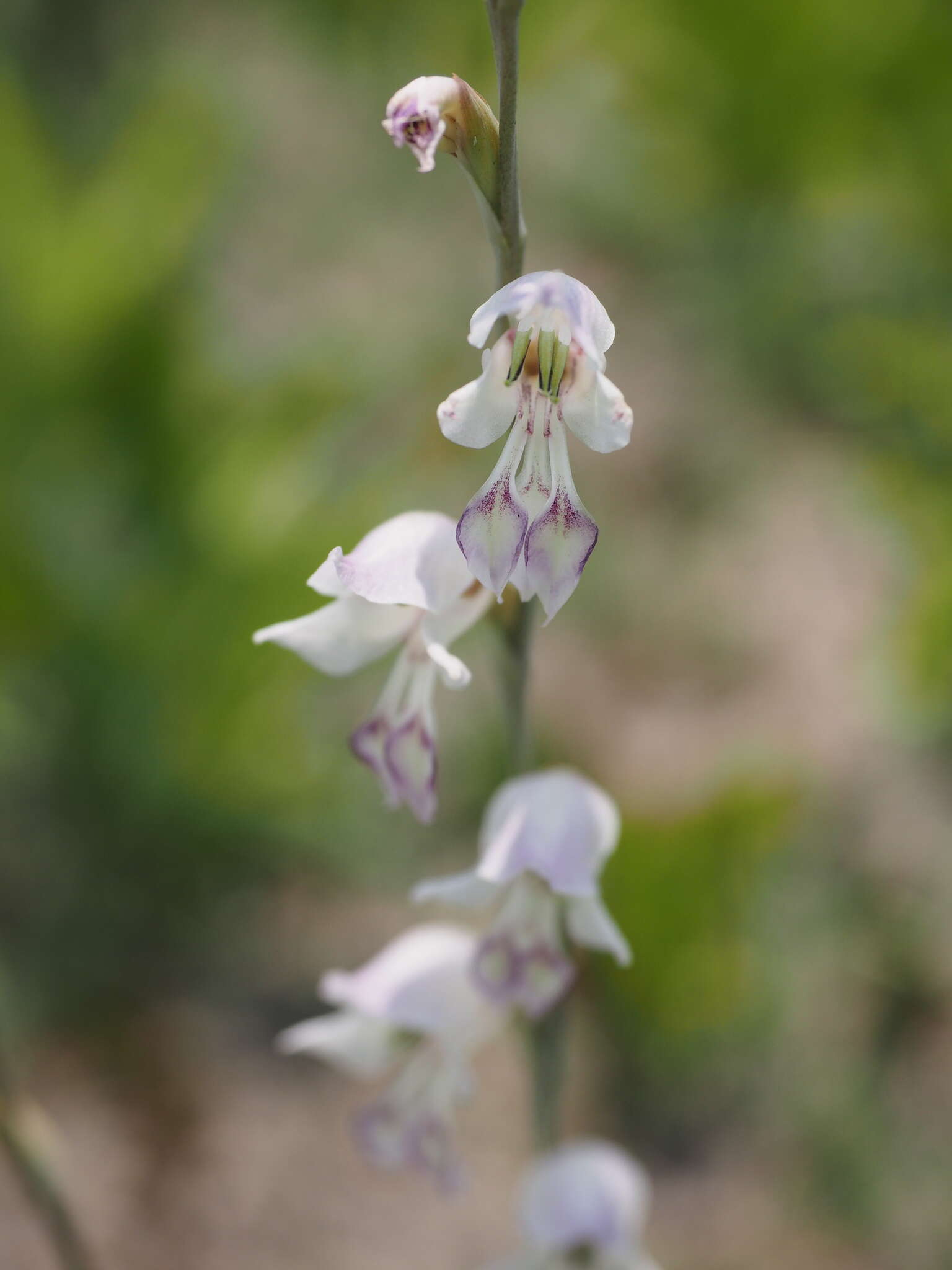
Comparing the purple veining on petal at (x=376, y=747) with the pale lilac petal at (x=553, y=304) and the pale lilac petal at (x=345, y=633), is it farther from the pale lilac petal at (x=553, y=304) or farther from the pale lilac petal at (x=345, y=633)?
the pale lilac petal at (x=553, y=304)

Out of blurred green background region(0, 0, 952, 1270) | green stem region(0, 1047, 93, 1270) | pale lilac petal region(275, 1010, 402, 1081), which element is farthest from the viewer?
blurred green background region(0, 0, 952, 1270)

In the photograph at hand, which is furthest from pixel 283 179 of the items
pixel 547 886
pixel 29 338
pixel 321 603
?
pixel 547 886

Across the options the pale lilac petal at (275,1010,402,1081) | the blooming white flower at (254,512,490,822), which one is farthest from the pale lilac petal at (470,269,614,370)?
the pale lilac petal at (275,1010,402,1081)

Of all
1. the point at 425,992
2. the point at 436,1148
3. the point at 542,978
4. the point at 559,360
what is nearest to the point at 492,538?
the point at 559,360

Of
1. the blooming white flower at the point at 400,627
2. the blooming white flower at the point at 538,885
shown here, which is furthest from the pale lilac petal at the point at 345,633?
the blooming white flower at the point at 538,885

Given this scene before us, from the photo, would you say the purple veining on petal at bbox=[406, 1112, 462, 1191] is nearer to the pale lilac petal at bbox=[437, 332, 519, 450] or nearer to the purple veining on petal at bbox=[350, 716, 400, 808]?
the purple veining on petal at bbox=[350, 716, 400, 808]

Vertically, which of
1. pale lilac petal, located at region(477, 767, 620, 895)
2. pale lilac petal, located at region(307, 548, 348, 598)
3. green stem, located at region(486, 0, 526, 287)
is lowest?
pale lilac petal, located at region(477, 767, 620, 895)

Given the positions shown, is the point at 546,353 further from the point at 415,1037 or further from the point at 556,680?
the point at 556,680
